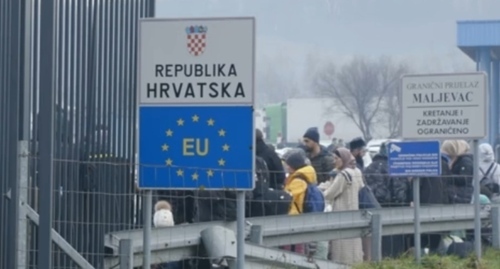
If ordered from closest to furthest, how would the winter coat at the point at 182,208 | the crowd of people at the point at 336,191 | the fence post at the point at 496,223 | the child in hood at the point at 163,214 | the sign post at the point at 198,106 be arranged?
the sign post at the point at 198,106 → the winter coat at the point at 182,208 → the child in hood at the point at 163,214 → the crowd of people at the point at 336,191 → the fence post at the point at 496,223

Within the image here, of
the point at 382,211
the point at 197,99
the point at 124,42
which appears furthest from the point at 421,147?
the point at 197,99

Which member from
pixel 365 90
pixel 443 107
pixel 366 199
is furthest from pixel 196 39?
pixel 365 90

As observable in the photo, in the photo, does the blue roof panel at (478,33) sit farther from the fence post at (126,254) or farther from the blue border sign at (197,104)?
the blue border sign at (197,104)

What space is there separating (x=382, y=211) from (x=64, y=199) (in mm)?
5687

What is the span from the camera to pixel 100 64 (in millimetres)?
9344

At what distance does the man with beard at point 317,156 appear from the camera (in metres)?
16.5

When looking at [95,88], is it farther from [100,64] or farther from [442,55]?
[442,55]

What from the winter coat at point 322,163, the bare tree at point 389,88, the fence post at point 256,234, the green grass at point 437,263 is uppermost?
the bare tree at point 389,88

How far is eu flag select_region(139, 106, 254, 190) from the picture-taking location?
827cm

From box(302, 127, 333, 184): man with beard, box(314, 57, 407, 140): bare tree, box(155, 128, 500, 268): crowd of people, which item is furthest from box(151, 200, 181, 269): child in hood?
box(314, 57, 407, 140): bare tree

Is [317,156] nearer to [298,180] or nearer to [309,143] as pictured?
[309,143]

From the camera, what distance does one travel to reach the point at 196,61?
8.36m

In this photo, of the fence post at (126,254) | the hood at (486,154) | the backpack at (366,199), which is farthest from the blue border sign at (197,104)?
the hood at (486,154)

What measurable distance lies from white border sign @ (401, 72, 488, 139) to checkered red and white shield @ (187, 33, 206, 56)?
20.4 feet
